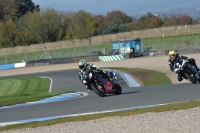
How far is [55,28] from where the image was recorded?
308 feet

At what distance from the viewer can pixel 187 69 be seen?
71.6 feet

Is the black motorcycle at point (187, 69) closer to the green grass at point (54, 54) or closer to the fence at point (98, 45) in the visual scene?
the fence at point (98, 45)

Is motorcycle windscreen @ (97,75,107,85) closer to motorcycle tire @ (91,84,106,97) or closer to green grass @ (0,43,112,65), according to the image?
motorcycle tire @ (91,84,106,97)

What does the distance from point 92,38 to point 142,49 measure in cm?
1836

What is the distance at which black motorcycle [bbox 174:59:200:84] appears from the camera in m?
21.7

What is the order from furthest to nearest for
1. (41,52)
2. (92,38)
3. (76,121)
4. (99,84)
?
1. (92,38)
2. (41,52)
3. (99,84)
4. (76,121)

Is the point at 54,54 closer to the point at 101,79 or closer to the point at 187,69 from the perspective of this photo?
the point at 187,69

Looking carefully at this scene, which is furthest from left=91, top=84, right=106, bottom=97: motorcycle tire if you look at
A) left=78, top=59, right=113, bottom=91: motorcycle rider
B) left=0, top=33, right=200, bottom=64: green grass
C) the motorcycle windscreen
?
left=0, top=33, right=200, bottom=64: green grass

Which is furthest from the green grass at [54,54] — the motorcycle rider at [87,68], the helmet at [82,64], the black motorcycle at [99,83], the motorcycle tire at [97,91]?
the helmet at [82,64]

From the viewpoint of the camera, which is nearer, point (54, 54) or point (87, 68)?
point (87, 68)

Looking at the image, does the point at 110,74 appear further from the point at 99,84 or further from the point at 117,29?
the point at 117,29

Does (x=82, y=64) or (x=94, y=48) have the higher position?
(x=82, y=64)

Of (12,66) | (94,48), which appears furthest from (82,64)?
(94,48)

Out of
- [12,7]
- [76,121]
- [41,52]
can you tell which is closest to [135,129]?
[76,121]
